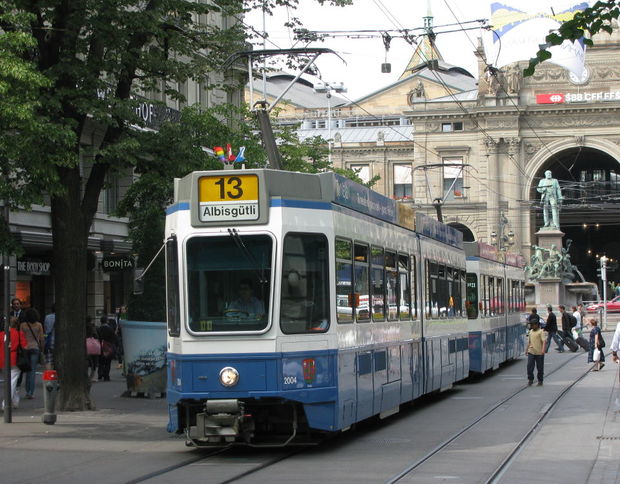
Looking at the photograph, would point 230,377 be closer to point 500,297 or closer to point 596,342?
point 596,342

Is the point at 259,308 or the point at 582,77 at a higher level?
the point at 582,77

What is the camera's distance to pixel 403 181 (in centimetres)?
9062

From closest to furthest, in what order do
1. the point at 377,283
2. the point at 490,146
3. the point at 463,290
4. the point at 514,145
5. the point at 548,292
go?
the point at 377,283
the point at 463,290
the point at 548,292
the point at 514,145
the point at 490,146

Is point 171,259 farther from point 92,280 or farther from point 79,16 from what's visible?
point 92,280

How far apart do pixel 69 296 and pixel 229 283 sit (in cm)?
712

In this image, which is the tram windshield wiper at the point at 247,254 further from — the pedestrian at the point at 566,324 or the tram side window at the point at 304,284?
the pedestrian at the point at 566,324

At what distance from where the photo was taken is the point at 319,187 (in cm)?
1354

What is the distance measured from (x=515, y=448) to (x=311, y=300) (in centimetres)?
307

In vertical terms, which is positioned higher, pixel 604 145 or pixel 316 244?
pixel 604 145

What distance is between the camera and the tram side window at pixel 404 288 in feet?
56.3

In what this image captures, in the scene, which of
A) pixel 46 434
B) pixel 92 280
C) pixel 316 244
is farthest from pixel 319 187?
pixel 92 280

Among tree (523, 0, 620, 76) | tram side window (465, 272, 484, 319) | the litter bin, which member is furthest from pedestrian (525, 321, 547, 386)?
tree (523, 0, 620, 76)

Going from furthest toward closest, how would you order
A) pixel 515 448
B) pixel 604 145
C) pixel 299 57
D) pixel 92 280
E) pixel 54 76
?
pixel 604 145 → pixel 92 280 → pixel 299 57 → pixel 54 76 → pixel 515 448

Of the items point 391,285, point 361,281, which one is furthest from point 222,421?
point 391,285
